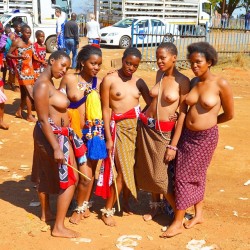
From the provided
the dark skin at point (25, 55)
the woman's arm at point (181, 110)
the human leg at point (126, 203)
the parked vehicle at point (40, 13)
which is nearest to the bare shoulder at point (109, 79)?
the woman's arm at point (181, 110)

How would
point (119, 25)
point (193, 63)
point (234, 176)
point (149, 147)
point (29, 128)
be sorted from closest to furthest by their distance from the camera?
point (193, 63) < point (149, 147) < point (234, 176) < point (29, 128) < point (119, 25)

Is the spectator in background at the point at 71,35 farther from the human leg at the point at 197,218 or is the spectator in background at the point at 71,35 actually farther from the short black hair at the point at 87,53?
the human leg at the point at 197,218

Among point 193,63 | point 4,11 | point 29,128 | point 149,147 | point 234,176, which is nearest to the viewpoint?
point 193,63

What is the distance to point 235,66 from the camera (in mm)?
15008

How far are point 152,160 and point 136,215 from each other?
787mm

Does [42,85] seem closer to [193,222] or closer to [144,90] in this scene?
[144,90]

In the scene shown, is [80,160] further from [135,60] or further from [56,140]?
[135,60]

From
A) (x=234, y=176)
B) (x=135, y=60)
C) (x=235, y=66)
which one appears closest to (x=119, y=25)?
(x=235, y=66)

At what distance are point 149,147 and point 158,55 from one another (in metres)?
0.86

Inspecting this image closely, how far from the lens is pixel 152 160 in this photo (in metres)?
4.08

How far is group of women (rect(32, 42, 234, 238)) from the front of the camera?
3809 millimetres

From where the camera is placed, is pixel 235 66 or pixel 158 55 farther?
pixel 235 66

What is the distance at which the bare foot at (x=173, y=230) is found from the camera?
13.3 ft

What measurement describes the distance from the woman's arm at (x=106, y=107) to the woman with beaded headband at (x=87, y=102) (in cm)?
4
